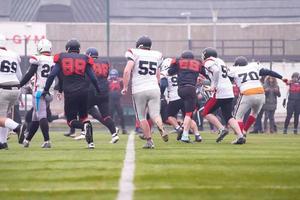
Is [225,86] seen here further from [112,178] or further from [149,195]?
[149,195]

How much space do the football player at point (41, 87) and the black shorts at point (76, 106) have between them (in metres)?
0.89

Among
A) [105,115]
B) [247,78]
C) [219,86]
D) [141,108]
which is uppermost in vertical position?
[247,78]

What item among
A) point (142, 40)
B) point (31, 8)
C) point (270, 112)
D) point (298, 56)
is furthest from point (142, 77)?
point (31, 8)

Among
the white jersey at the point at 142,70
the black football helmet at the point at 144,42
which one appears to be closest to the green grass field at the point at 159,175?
the white jersey at the point at 142,70

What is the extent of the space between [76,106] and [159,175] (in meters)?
4.99

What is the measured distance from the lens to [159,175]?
9.34 meters

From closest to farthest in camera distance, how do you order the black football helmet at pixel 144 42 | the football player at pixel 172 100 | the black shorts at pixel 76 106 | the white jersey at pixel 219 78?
the black shorts at pixel 76 106 < the black football helmet at pixel 144 42 < the white jersey at pixel 219 78 < the football player at pixel 172 100

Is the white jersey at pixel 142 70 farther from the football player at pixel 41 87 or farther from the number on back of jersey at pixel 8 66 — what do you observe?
the number on back of jersey at pixel 8 66

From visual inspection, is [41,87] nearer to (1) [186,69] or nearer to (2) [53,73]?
(2) [53,73]

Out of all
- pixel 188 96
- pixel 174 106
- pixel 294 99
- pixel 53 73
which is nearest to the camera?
pixel 53 73

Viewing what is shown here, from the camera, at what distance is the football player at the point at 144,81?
47.1 ft

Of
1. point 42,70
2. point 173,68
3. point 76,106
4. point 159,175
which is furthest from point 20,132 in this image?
point 159,175

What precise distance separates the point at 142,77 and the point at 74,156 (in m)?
2.62

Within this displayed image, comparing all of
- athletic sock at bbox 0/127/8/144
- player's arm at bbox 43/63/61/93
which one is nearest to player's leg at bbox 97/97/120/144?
athletic sock at bbox 0/127/8/144
